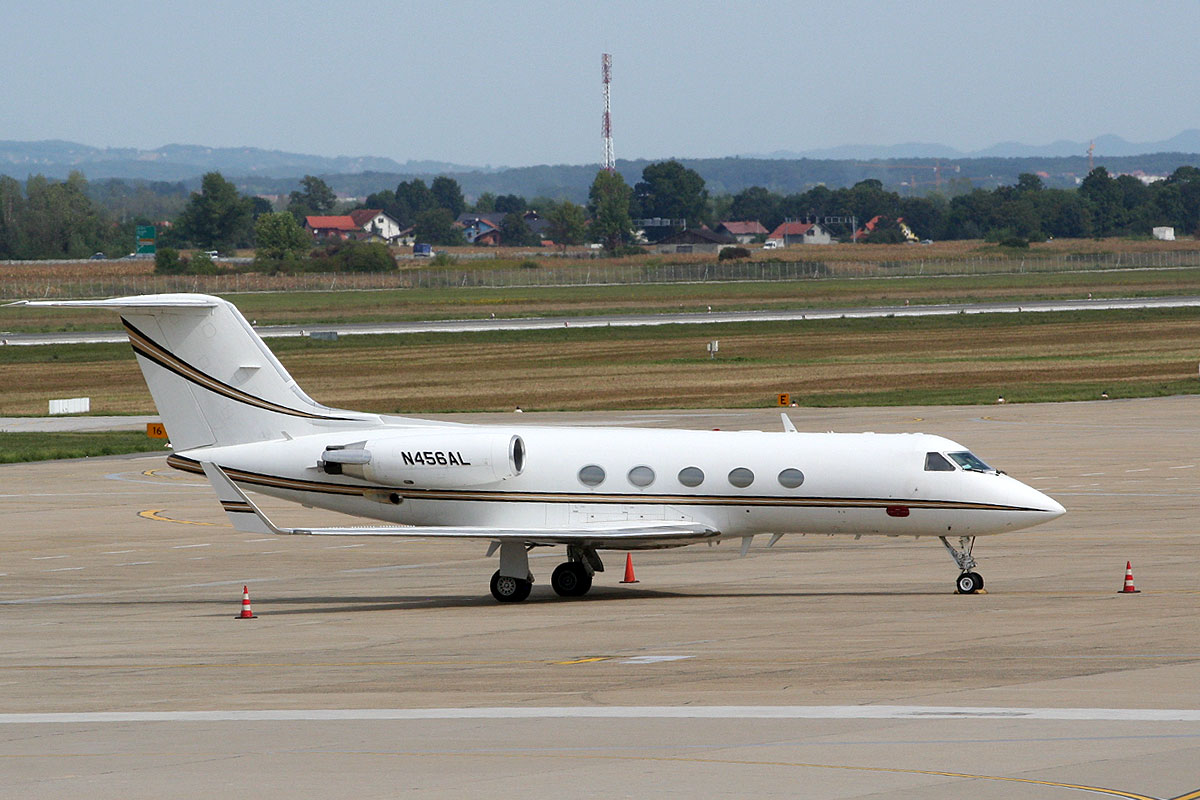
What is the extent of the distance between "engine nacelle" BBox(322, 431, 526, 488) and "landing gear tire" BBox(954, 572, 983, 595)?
768cm

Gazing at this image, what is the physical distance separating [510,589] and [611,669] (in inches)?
290

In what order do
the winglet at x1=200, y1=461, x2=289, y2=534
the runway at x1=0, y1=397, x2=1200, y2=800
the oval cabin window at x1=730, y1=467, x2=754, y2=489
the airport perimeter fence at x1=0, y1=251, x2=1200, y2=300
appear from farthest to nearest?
the airport perimeter fence at x1=0, y1=251, x2=1200, y2=300, the oval cabin window at x1=730, y1=467, x2=754, y2=489, the winglet at x1=200, y1=461, x2=289, y2=534, the runway at x1=0, y1=397, x2=1200, y2=800

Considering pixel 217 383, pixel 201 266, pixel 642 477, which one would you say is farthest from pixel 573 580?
pixel 201 266

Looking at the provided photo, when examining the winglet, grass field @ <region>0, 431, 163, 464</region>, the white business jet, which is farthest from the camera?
grass field @ <region>0, 431, 163, 464</region>

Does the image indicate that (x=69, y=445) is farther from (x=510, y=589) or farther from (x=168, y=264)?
(x=168, y=264)

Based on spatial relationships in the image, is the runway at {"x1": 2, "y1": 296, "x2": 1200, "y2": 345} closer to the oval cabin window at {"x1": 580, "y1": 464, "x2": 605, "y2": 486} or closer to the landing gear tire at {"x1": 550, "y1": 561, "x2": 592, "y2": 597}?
the landing gear tire at {"x1": 550, "y1": 561, "x2": 592, "y2": 597}

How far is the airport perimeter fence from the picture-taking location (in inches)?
6821

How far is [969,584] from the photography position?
85.7ft

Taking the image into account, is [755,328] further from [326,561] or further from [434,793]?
[434,793]

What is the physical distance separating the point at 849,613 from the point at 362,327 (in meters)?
94.9

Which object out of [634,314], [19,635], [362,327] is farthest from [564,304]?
[19,635]

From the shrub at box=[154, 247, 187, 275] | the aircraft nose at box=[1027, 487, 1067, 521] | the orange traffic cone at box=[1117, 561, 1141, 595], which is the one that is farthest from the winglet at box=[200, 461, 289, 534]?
the shrub at box=[154, 247, 187, 275]

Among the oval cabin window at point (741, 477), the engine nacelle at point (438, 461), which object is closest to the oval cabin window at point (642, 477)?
the oval cabin window at point (741, 477)

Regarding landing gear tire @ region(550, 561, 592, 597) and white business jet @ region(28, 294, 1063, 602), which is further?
landing gear tire @ region(550, 561, 592, 597)
